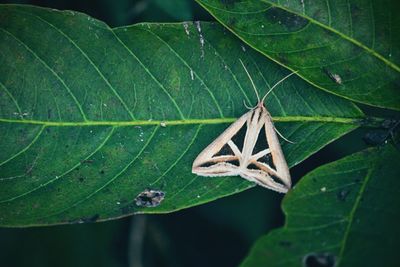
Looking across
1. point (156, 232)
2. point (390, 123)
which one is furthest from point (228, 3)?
point (156, 232)

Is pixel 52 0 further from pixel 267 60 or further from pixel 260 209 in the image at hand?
pixel 260 209

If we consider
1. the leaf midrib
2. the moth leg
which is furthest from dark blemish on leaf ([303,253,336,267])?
the moth leg

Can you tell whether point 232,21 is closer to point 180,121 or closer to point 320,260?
point 180,121

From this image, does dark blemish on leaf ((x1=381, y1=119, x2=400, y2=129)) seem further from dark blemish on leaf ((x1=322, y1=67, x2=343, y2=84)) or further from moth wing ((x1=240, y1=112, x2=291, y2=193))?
moth wing ((x1=240, y1=112, x2=291, y2=193))

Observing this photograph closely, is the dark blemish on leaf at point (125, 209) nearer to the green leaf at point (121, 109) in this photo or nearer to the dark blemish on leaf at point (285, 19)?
the green leaf at point (121, 109)

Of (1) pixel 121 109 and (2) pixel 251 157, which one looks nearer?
(1) pixel 121 109

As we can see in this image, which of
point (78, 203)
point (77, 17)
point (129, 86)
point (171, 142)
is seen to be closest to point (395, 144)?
point (171, 142)

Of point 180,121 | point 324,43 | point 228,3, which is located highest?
point 228,3
